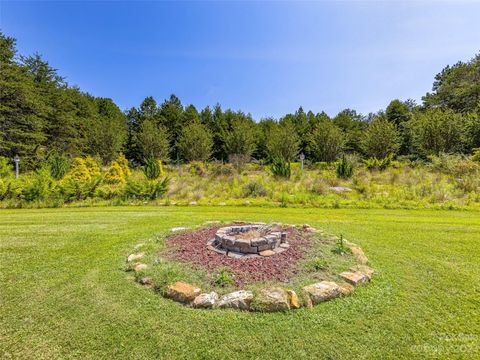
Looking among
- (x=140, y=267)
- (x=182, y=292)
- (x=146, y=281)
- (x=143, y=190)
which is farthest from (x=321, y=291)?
(x=143, y=190)

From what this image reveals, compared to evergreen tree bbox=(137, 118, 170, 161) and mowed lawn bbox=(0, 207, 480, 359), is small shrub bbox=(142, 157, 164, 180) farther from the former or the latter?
mowed lawn bbox=(0, 207, 480, 359)

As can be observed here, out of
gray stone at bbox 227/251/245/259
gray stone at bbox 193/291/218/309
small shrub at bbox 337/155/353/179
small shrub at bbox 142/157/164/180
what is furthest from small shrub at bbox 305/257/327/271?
small shrub at bbox 142/157/164/180

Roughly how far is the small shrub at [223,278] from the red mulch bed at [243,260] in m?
0.06

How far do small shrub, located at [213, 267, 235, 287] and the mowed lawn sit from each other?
0.39 metres

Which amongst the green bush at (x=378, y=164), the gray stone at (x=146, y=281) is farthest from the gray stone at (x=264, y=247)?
the green bush at (x=378, y=164)

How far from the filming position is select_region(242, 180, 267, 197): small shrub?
29.2ft

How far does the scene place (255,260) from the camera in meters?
3.14

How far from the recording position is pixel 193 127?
20.2 meters

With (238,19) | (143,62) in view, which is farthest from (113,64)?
(238,19)

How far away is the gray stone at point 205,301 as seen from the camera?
2350 mm

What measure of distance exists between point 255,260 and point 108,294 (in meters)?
1.61

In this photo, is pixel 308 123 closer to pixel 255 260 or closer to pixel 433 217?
pixel 433 217

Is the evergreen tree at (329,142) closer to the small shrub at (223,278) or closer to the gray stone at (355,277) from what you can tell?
the gray stone at (355,277)

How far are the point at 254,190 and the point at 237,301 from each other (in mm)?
6747
